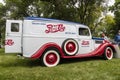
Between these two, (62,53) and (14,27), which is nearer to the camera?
(14,27)

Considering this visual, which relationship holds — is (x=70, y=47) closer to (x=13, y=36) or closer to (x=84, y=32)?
(x=84, y=32)

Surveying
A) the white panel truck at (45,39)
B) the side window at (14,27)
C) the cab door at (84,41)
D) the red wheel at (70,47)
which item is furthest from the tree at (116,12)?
the side window at (14,27)

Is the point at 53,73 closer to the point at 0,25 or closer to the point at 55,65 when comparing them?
the point at 55,65

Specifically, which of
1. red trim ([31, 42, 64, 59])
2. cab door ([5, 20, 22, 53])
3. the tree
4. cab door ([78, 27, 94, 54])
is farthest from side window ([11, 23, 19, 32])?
the tree

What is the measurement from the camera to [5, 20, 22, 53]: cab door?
11094 mm

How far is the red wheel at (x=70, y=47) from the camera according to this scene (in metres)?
11.5

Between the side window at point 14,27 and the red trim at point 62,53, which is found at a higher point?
the side window at point 14,27

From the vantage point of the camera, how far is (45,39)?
36.2 feet

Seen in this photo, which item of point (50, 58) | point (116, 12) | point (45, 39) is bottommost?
point (50, 58)

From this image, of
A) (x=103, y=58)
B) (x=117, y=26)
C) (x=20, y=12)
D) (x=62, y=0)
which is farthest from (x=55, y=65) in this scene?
(x=117, y=26)

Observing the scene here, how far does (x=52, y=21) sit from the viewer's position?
11.4 meters

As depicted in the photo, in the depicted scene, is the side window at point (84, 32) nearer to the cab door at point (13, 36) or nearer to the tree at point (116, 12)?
the cab door at point (13, 36)

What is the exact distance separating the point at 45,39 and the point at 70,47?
4.71 feet

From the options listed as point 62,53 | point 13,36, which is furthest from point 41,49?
point 13,36
